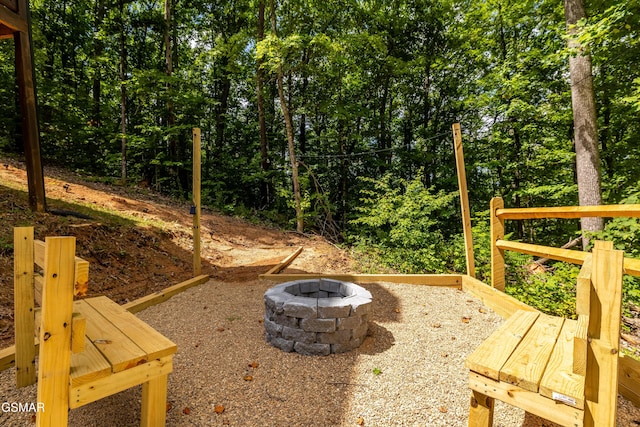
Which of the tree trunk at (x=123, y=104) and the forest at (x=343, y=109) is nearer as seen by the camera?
the forest at (x=343, y=109)

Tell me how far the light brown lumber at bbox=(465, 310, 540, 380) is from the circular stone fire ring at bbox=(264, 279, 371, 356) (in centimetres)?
125

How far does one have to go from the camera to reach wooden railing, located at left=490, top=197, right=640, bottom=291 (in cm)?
203

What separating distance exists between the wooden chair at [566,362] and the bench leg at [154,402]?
5.18 feet

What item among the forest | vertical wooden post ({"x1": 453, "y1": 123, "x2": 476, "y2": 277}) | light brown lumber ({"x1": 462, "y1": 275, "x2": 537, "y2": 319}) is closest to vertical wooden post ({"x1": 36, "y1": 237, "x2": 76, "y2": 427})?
light brown lumber ({"x1": 462, "y1": 275, "x2": 537, "y2": 319})

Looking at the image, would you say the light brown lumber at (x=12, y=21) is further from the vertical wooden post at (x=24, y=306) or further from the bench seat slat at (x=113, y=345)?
the bench seat slat at (x=113, y=345)

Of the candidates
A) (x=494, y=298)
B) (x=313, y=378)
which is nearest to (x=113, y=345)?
(x=313, y=378)

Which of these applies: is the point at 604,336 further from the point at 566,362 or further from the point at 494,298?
the point at 494,298

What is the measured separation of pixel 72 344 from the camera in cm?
123

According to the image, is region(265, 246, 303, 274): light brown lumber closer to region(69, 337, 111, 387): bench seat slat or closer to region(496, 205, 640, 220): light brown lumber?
region(496, 205, 640, 220): light brown lumber

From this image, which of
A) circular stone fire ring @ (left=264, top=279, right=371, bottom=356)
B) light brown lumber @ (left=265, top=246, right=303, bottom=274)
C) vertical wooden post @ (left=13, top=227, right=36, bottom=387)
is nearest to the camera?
vertical wooden post @ (left=13, top=227, right=36, bottom=387)

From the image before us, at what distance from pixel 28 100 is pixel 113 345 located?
4680 mm

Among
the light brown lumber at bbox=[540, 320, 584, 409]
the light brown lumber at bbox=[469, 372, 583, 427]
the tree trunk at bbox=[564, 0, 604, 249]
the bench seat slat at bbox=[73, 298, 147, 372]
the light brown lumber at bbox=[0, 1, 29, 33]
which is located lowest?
the light brown lumber at bbox=[469, 372, 583, 427]

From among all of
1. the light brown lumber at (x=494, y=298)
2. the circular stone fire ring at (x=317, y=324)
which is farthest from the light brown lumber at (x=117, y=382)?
the light brown lumber at (x=494, y=298)

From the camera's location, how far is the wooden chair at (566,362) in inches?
38.4
